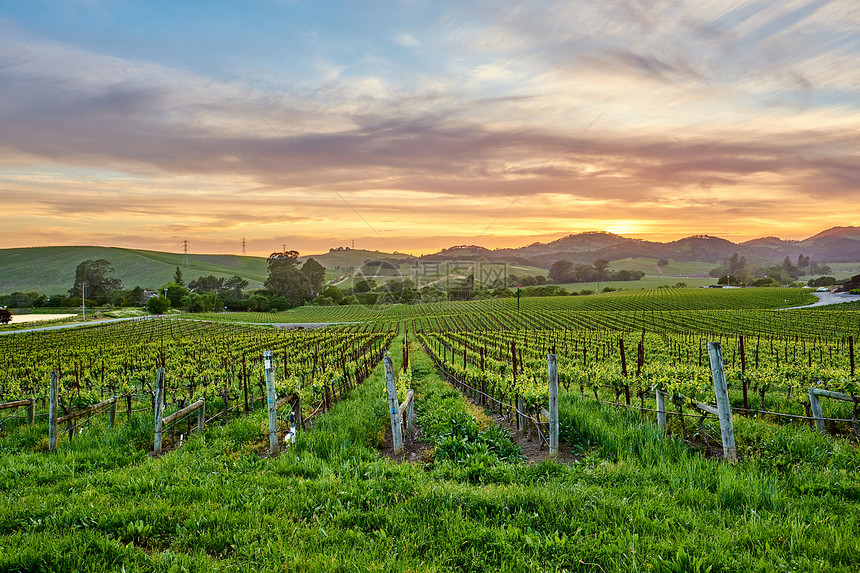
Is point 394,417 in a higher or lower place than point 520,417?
higher

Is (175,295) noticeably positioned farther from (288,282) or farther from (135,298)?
(288,282)

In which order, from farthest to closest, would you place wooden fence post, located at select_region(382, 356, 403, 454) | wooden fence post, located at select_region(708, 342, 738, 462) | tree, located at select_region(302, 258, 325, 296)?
tree, located at select_region(302, 258, 325, 296) < wooden fence post, located at select_region(382, 356, 403, 454) < wooden fence post, located at select_region(708, 342, 738, 462)

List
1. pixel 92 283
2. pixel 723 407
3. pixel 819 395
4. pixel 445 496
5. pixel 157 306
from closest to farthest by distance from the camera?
1. pixel 445 496
2. pixel 723 407
3. pixel 819 395
4. pixel 157 306
5. pixel 92 283

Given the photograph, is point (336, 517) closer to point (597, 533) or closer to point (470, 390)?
point (597, 533)

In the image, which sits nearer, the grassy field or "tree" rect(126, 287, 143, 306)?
the grassy field

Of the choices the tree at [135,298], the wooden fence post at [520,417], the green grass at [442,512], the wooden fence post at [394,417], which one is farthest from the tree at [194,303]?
the wooden fence post at [394,417]

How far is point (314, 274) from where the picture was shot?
16438cm

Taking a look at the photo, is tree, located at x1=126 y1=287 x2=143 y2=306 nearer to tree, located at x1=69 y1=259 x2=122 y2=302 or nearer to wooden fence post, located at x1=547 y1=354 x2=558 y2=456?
tree, located at x1=69 y1=259 x2=122 y2=302

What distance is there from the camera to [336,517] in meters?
5.08

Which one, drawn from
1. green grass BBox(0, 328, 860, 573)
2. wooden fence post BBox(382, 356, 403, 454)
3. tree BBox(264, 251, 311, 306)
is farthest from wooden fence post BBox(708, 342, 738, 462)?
tree BBox(264, 251, 311, 306)

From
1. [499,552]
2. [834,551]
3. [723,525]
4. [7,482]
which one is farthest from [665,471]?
[7,482]

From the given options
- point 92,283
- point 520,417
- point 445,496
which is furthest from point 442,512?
point 92,283

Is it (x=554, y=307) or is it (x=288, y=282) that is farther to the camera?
(x=288, y=282)

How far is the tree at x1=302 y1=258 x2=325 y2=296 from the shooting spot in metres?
161
